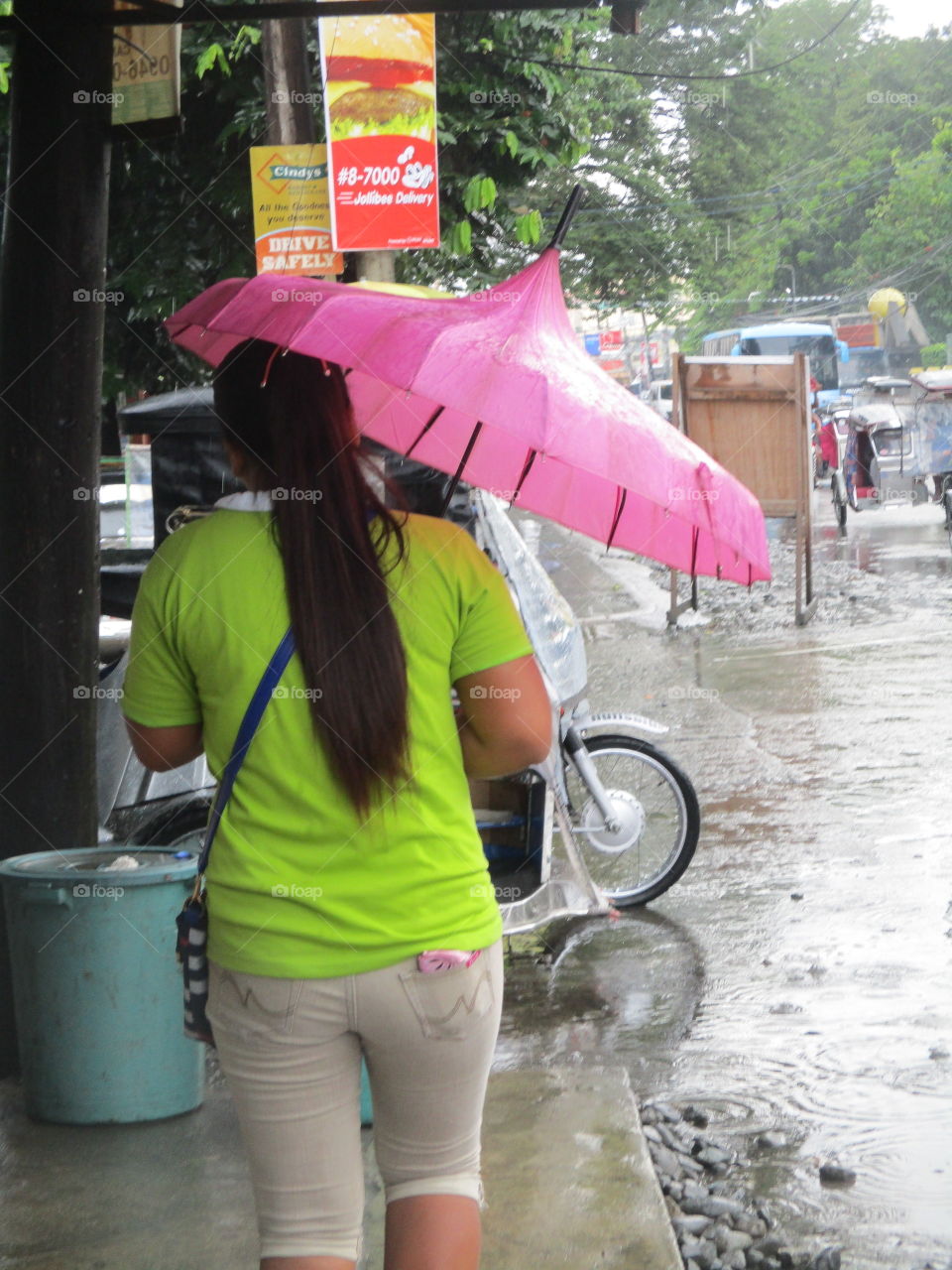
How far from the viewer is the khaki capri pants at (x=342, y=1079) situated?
217 cm

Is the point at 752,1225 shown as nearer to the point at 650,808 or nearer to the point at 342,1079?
the point at 342,1079

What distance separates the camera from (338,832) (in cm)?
220

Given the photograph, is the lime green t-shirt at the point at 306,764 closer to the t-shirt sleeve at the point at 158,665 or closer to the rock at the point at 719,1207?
the t-shirt sleeve at the point at 158,665

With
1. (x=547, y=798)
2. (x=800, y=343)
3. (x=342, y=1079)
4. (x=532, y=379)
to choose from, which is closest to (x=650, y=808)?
(x=547, y=798)

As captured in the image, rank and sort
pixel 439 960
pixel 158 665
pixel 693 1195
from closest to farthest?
pixel 439 960
pixel 158 665
pixel 693 1195

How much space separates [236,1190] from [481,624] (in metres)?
2.13

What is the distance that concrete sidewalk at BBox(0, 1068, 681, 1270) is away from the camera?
345 centimetres

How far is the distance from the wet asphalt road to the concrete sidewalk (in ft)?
1.30

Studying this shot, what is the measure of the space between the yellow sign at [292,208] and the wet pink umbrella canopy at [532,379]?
7.17 metres

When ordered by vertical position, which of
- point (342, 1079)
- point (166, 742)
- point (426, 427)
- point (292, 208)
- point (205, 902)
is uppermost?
point (292, 208)

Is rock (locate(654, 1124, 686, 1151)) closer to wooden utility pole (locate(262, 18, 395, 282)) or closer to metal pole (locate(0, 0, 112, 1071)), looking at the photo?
metal pole (locate(0, 0, 112, 1071))

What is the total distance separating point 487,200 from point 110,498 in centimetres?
670

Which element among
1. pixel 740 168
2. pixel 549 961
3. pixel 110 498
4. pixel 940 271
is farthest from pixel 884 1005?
pixel 940 271

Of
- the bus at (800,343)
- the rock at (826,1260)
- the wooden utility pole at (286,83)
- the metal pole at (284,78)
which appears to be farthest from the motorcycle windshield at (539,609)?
the bus at (800,343)
